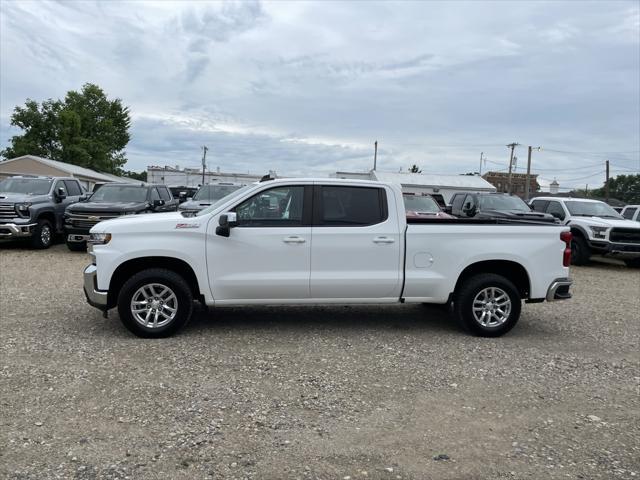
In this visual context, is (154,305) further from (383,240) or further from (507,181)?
(507,181)

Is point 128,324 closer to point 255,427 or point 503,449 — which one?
point 255,427

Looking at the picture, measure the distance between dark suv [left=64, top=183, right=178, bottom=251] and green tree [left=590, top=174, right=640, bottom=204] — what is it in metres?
71.9

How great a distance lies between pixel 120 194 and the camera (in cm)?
1362

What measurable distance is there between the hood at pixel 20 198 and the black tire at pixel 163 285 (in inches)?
343

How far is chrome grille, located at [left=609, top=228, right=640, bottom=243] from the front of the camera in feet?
41.6

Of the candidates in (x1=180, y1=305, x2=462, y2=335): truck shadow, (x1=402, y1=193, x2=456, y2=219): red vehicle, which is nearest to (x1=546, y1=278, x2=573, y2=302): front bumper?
(x1=180, y1=305, x2=462, y2=335): truck shadow

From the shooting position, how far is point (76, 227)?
39.9 feet

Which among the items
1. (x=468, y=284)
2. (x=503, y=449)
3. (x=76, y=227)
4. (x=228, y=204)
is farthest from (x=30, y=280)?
(x=503, y=449)

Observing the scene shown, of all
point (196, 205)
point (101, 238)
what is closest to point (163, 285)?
point (101, 238)

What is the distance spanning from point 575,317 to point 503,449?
4660mm

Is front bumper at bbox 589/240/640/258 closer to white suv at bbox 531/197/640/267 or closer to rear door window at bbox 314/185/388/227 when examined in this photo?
white suv at bbox 531/197/640/267

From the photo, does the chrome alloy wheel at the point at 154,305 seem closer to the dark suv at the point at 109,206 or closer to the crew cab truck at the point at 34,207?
the dark suv at the point at 109,206

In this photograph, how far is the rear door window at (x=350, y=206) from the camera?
592cm

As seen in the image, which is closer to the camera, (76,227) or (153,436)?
(153,436)
